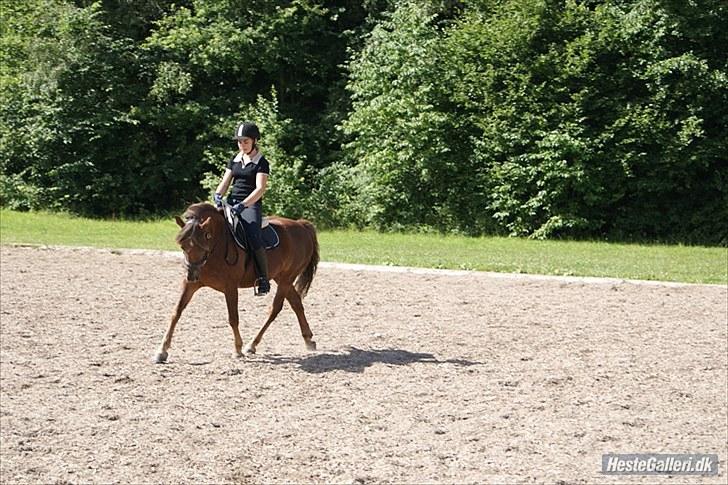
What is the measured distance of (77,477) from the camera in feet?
21.7

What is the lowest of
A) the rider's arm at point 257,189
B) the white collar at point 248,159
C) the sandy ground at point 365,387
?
the sandy ground at point 365,387

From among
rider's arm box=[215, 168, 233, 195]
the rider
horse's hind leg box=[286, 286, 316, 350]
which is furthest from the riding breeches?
horse's hind leg box=[286, 286, 316, 350]

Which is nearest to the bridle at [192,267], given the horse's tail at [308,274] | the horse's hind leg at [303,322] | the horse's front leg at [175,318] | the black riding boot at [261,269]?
the horse's front leg at [175,318]

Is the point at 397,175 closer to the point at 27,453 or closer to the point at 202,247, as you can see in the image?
the point at 202,247

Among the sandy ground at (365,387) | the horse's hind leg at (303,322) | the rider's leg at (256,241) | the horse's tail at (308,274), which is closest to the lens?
the sandy ground at (365,387)

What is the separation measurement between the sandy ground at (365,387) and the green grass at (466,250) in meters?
2.95

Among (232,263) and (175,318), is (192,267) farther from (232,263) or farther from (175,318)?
(175,318)

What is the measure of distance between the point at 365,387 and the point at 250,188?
8.23ft

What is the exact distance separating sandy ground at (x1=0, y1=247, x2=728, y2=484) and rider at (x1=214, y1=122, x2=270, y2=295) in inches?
43.3

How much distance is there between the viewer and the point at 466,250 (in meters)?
21.5

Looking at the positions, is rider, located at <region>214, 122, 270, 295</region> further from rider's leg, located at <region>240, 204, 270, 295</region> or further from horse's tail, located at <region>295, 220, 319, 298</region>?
horse's tail, located at <region>295, 220, 319, 298</region>

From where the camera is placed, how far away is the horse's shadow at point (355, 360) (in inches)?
390

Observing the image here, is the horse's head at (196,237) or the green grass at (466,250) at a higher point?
the horse's head at (196,237)

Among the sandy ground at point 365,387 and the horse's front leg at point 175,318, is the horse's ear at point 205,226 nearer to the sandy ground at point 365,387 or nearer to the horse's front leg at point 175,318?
Answer: the horse's front leg at point 175,318
